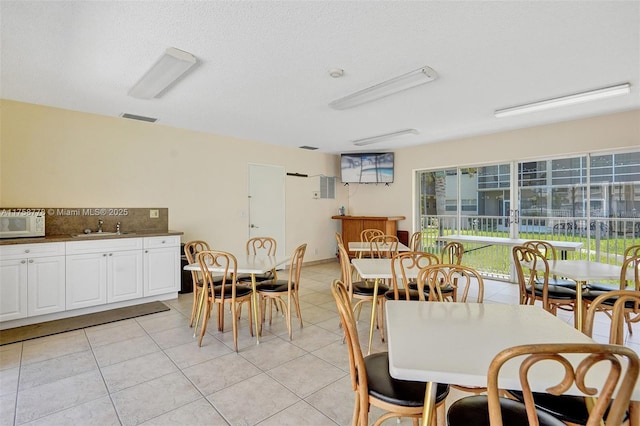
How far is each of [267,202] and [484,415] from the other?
17.3 feet

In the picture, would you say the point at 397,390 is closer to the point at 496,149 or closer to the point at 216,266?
the point at 216,266

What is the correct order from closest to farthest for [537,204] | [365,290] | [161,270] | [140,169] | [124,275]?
[365,290] → [124,275] → [161,270] → [140,169] → [537,204]

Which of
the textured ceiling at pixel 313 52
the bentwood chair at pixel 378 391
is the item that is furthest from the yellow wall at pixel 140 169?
the bentwood chair at pixel 378 391

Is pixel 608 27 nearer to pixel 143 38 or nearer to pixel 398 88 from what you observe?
Answer: pixel 398 88

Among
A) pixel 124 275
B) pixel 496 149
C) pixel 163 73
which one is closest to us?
pixel 163 73

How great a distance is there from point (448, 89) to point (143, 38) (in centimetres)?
297

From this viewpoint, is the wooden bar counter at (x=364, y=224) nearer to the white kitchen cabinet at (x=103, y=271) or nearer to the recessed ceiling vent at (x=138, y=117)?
the white kitchen cabinet at (x=103, y=271)

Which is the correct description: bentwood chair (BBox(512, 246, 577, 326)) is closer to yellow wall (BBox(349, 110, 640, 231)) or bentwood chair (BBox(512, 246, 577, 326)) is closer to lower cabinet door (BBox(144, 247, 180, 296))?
yellow wall (BBox(349, 110, 640, 231))

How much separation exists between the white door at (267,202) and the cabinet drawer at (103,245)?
7.10 ft

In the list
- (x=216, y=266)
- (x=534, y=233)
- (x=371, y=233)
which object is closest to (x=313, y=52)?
(x=216, y=266)

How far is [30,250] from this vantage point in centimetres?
328

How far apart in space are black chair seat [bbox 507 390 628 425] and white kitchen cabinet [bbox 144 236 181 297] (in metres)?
4.25

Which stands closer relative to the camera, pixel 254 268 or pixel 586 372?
pixel 586 372

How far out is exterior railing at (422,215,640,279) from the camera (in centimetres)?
440
